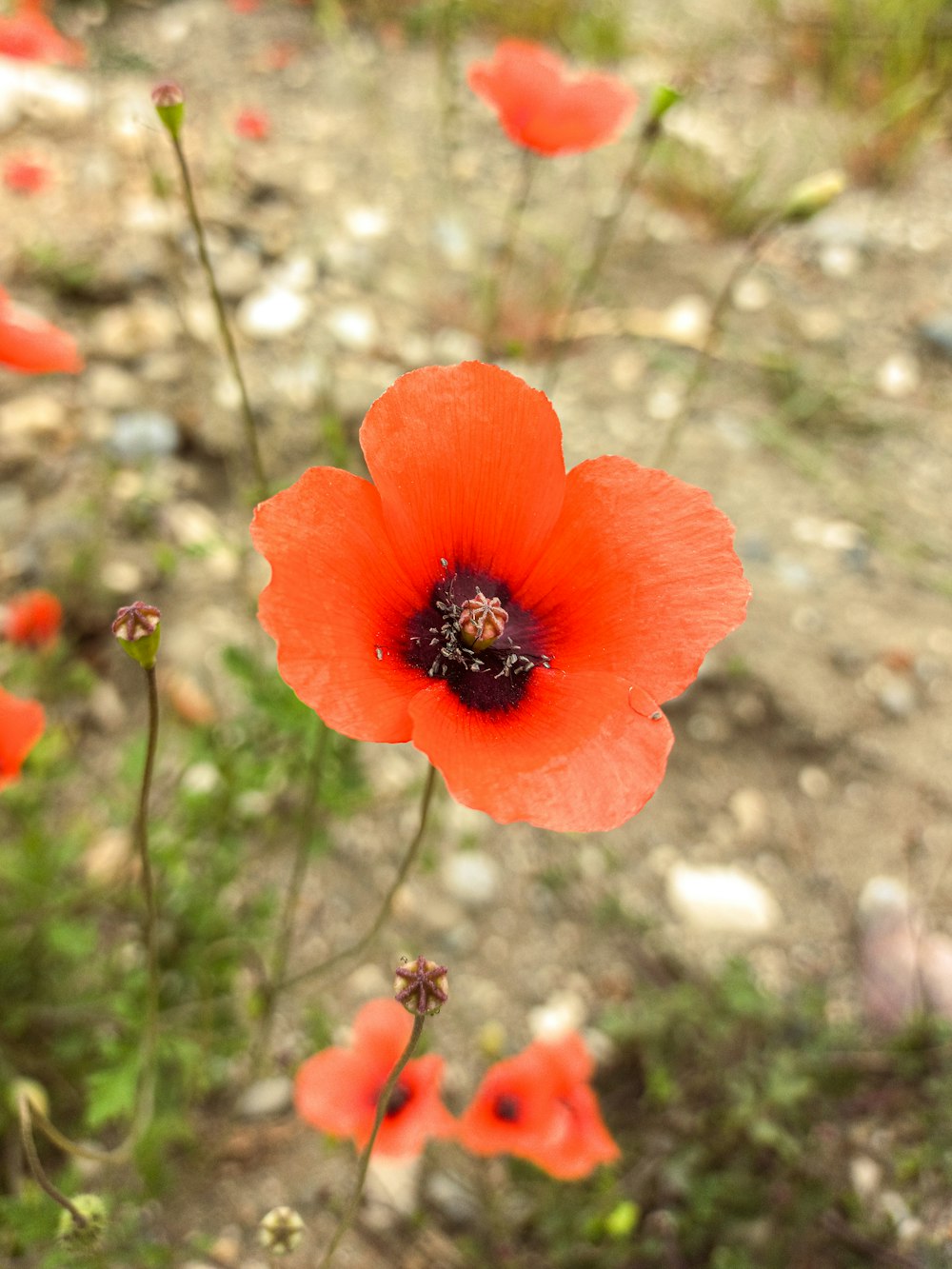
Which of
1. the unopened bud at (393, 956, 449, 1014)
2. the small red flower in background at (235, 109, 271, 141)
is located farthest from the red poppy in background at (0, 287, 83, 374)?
the small red flower in background at (235, 109, 271, 141)

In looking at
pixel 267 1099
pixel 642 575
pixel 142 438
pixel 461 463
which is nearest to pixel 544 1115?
pixel 267 1099

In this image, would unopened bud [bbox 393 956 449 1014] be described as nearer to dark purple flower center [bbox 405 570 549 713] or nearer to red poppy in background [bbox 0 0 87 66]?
dark purple flower center [bbox 405 570 549 713]

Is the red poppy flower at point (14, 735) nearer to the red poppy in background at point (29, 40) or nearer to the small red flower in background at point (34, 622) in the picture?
the small red flower in background at point (34, 622)

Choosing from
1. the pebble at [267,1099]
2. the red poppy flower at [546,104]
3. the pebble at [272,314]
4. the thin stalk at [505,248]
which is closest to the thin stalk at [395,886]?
the pebble at [267,1099]

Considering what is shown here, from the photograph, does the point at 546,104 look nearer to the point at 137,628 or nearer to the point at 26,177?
the point at 137,628

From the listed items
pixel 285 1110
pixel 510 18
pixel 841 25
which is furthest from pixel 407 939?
pixel 841 25
